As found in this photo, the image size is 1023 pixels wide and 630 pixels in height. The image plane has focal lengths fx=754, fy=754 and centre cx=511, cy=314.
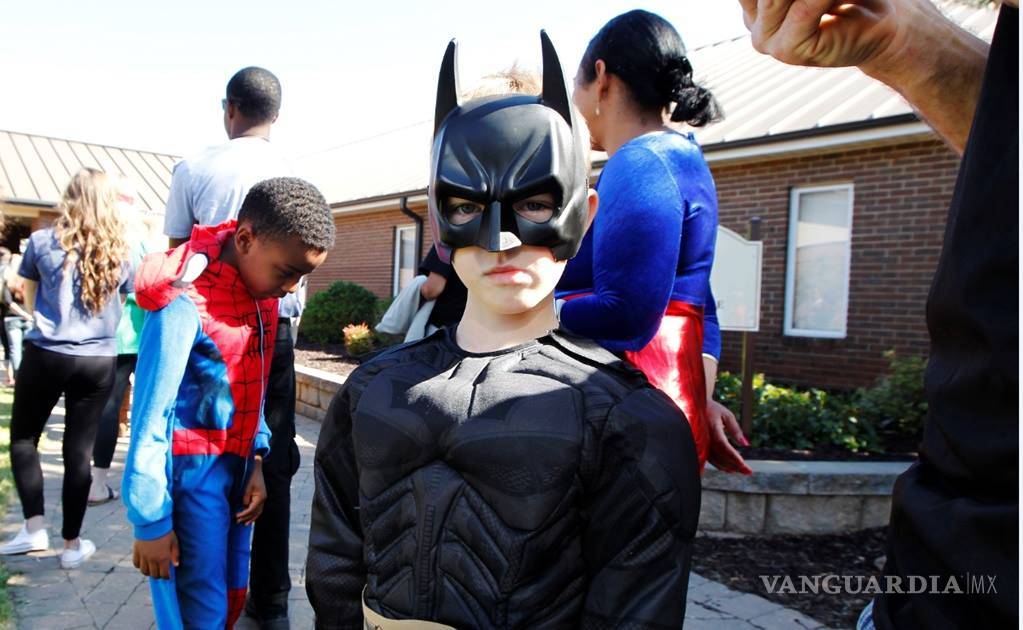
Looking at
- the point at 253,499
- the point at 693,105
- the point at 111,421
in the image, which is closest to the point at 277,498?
the point at 253,499

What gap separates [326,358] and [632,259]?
1108 cm

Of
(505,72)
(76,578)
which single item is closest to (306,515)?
(76,578)

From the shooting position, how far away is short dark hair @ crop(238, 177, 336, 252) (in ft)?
9.12

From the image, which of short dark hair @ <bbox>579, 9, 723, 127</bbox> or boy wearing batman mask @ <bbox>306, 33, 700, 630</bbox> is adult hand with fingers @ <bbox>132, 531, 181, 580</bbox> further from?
short dark hair @ <bbox>579, 9, 723, 127</bbox>

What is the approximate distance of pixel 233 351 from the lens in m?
2.81

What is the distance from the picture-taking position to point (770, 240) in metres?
9.78

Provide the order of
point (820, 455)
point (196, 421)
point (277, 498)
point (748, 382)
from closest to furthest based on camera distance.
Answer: point (196, 421), point (277, 498), point (820, 455), point (748, 382)

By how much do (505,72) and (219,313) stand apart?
145cm

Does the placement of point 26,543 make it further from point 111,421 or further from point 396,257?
point 396,257

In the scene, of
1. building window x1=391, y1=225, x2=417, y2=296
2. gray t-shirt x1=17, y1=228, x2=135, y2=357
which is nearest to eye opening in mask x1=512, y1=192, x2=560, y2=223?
gray t-shirt x1=17, y1=228, x2=135, y2=357

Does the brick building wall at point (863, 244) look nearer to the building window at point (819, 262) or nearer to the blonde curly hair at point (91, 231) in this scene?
the building window at point (819, 262)

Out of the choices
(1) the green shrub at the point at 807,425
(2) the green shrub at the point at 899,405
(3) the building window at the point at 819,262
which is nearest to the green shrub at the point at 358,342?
(3) the building window at the point at 819,262

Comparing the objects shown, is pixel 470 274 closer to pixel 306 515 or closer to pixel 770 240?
Answer: pixel 306 515

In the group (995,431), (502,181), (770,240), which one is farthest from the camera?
(770,240)
